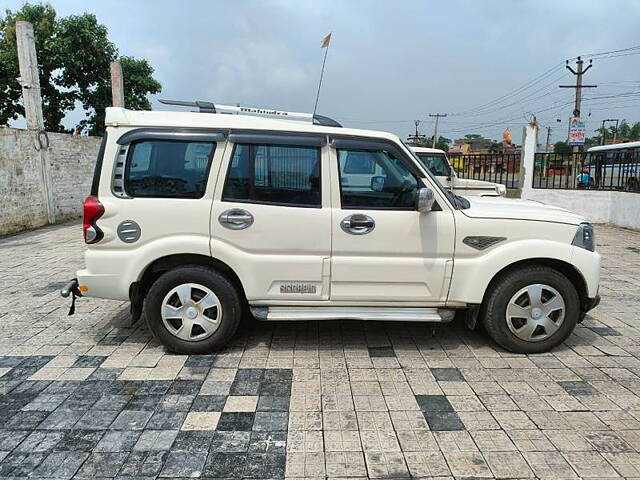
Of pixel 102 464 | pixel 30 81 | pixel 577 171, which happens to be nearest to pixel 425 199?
pixel 102 464

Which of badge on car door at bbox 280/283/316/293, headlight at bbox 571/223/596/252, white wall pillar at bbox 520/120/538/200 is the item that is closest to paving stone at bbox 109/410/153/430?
badge on car door at bbox 280/283/316/293

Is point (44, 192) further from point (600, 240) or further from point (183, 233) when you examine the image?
point (600, 240)

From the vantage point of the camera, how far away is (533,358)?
4.07 m

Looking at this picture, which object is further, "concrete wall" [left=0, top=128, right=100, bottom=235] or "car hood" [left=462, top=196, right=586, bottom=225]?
"concrete wall" [left=0, top=128, right=100, bottom=235]

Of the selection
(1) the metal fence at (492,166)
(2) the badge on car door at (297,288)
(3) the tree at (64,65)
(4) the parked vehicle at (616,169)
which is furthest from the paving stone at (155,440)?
(3) the tree at (64,65)

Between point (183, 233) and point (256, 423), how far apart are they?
1.61m

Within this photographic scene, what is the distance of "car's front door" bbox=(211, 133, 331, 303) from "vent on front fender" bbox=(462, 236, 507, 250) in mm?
1157

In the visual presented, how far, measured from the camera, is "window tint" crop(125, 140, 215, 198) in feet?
12.6

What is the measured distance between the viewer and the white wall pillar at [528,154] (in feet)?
45.9

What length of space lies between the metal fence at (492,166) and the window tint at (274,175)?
37.1 ft

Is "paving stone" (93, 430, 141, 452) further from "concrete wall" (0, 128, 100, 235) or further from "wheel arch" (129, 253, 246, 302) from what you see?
"concrete wall" (0, 128, 100, 235)

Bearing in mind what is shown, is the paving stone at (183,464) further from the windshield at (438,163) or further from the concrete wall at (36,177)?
the concrete wall at (36,177)

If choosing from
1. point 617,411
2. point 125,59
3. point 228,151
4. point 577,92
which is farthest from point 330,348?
point 577,92

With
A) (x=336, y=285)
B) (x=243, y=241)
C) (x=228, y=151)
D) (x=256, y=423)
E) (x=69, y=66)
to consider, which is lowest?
(x=256, y=423)
